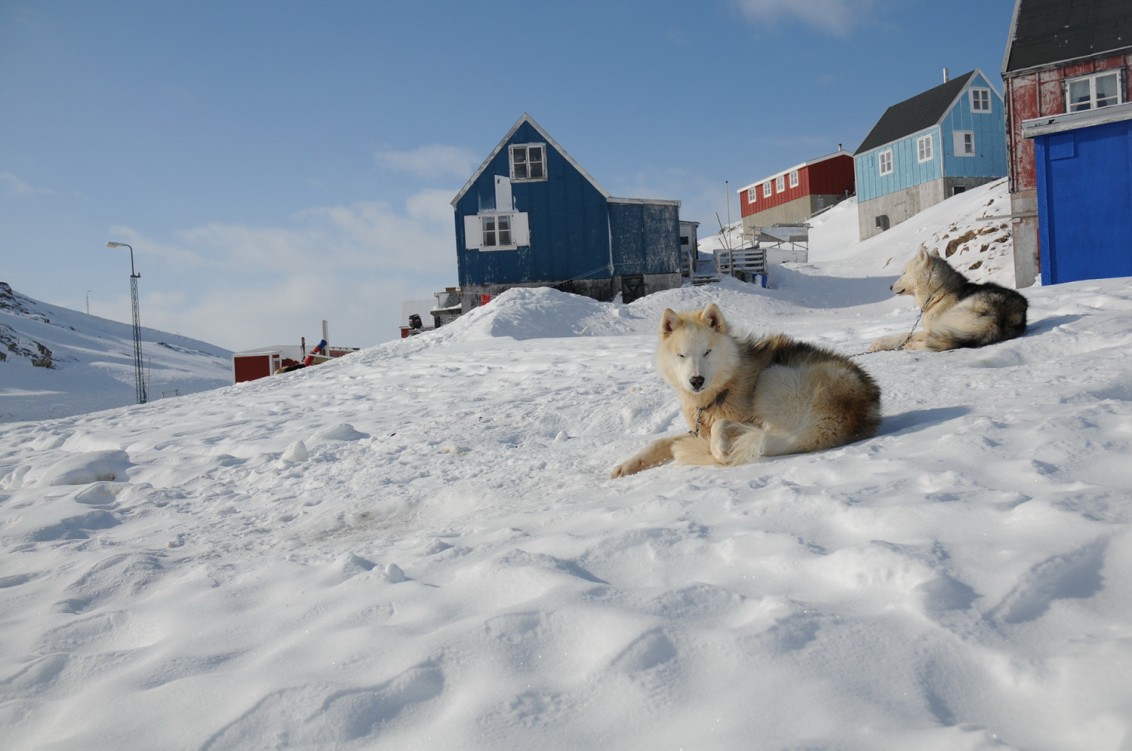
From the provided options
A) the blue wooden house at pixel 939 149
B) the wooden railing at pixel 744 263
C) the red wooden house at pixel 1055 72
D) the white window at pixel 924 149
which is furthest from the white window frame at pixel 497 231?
the white window at pixel 924 149

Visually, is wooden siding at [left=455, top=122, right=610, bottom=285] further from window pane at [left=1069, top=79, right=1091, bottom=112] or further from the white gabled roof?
window pane at [left=1069, top=79, right=1091, bottom=112]

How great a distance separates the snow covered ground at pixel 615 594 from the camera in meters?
2.02

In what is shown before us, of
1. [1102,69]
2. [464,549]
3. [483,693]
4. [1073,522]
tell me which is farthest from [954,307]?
[1102,69]

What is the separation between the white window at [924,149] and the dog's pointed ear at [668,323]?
130 ft

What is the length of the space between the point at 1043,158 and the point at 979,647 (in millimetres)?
13832

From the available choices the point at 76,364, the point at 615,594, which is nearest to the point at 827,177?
the point at 76,364

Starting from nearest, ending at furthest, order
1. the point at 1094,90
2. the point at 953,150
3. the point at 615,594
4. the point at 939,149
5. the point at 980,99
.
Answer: the point at 615,594, the point at 1094,90, the point at 939,149, the point at 953,150, the point at 980,99

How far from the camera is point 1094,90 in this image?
21.8 metres

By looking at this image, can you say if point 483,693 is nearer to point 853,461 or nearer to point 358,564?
point 358,564

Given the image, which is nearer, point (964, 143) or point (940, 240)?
point (940, 240)

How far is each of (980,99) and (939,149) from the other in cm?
401

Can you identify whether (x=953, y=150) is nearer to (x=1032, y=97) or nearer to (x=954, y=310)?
(x=1032, y=97)

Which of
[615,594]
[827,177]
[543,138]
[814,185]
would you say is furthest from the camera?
[827,177]

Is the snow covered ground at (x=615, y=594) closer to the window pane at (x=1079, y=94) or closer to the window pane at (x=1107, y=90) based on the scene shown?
the window pane at (x=1079, y=94)
